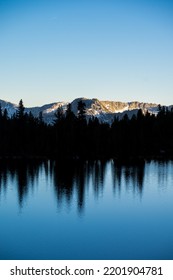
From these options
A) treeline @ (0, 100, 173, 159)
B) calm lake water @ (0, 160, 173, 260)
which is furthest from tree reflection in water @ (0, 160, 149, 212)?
treeline @ (0, 100, 173, 159)

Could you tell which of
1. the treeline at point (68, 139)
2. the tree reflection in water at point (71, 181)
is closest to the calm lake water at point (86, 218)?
the tree reflection in water at point (71, 181)

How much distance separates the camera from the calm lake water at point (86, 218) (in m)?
30.4

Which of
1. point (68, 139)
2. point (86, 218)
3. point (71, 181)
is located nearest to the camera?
point (86, 218)

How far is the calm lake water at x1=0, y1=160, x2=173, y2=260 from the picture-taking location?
30.4 m

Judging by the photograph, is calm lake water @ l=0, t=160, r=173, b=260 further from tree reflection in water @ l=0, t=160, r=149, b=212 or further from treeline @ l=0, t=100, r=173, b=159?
treeline @ l=0, t=100, r=173, b=159

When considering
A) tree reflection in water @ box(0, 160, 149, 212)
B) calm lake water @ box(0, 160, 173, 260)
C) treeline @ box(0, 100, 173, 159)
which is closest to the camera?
calm lake water @ box(0, 160, 173, 260)

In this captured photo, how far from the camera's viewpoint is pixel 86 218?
40.8 m

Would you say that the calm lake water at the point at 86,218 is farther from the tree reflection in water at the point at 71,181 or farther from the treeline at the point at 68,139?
the treeline at the point at 68,139

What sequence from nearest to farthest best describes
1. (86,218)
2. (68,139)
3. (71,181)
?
(86,218) → (71,181) → (68,139)

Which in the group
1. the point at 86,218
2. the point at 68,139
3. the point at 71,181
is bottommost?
the point at 86,218

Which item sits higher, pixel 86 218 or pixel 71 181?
pixel 71 181

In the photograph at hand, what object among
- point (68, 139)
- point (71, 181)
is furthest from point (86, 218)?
point (68, 139)

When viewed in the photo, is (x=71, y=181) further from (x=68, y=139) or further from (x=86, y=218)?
(x=68, y=139)
